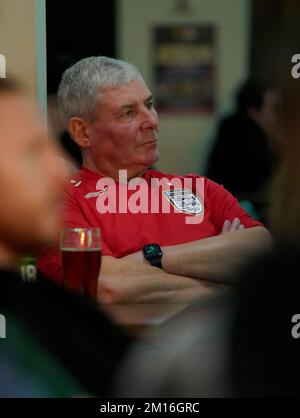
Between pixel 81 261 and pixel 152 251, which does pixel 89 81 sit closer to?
pixel 152 251

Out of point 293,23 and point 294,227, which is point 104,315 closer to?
point 294,227

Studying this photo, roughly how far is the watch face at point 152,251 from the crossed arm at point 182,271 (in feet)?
0.04

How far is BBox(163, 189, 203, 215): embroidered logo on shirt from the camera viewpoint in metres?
2.38

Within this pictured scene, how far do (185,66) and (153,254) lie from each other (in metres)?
0.52

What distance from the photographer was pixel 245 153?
99.4 inches

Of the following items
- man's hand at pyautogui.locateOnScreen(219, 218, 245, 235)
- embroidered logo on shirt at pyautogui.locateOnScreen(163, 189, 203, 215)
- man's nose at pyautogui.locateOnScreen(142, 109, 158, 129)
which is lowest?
man's hand at pyautogui.locateOnScreen(219, 218, 245, 235)

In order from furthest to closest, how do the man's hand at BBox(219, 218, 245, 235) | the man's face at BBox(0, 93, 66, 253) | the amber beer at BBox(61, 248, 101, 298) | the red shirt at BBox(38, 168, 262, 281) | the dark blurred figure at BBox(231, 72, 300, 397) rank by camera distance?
the man's hand at BBox(219, 218, 245, 235)
the red shirt at BBox(38, 168, 262, 281)
the amber beer at BBox(61, 248, 101, 298)
the man's face at BBox(0, 93, 66, 253)
the dark blurred figure at BBox(231, 72, 300, 397)

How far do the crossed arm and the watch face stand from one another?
0.04ft

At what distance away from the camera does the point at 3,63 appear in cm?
221

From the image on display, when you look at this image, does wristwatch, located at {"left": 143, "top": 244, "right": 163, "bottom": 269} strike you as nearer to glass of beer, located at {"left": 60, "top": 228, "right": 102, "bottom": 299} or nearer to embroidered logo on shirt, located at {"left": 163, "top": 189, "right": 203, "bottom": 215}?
embroidered logo on shirt, located at {"left": 163, "top": 189, "right": 203, "bottom": 215}

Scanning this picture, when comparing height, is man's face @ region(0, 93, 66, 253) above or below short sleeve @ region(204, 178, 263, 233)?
above

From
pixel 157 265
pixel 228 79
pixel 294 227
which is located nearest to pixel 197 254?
pixel 157 265

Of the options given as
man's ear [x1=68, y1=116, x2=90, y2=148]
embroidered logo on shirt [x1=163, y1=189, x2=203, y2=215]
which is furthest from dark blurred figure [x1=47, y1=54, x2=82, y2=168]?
embroidered logo on shirt [x1=163, y1=189, x2=203, y2=215]

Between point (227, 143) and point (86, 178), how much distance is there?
39cm
